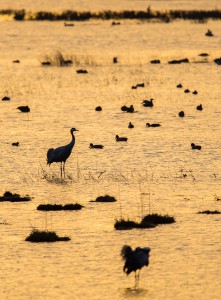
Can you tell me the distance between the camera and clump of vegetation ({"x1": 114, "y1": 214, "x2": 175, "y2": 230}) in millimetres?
23625

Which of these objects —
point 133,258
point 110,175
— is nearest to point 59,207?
point 110,175

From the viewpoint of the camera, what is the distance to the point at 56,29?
89.2 m

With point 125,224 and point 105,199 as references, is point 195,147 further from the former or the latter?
point 125,224

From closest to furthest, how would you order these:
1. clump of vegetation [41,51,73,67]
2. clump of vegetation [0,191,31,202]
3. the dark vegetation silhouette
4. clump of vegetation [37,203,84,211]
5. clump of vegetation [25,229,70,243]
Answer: clump of vegetation [25,229,70,243]
clump of vegetation [37,203,84,211]
clump of vegetation [0,191,31,202]
clump of vegetation [41,51,73,67]
the dark vegetation silhouette

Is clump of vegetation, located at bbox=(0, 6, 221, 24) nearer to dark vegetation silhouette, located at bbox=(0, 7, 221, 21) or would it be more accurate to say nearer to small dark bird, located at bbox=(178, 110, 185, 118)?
dark vegetation silhouette, located at bbox=(0, 7, 221, 21)

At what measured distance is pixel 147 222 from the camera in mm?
23922

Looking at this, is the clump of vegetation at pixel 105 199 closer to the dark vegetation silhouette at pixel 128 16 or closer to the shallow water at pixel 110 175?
the shallow water at pixel 110 175

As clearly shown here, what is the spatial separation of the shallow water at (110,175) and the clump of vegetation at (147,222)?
0.70 ft

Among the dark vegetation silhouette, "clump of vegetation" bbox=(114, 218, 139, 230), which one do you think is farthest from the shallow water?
the dark vegetation silhouette

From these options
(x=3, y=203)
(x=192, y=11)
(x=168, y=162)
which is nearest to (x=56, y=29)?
(x=192, y=11)

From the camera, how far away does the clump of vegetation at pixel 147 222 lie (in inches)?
930

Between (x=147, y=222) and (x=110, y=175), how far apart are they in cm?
622

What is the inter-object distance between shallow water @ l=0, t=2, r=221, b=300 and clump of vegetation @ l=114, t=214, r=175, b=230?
215 mm

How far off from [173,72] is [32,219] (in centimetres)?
3326
